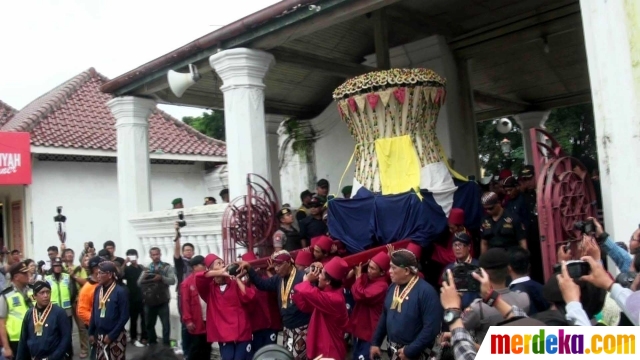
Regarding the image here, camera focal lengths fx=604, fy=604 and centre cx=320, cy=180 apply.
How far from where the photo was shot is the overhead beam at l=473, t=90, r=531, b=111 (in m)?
10.9

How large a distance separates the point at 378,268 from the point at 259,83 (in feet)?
10.1

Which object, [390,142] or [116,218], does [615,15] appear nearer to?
[390,142]

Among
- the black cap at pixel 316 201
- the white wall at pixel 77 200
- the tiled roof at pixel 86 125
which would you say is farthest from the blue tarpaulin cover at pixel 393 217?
the tiled roof at pixel 86 125

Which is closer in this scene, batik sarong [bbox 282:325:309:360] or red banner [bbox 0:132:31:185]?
batik sarong [bbox 282:325:309:360]

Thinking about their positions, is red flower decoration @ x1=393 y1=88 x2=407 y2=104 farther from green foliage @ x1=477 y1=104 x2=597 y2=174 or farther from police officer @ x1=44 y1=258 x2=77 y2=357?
green foliage @ x1=477 y1=104 x2=597 y2=174

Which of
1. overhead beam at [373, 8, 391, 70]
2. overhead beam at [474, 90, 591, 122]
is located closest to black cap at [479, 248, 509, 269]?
overhead beam at [373, 8, 391, 70]

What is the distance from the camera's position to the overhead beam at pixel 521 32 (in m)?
7.29

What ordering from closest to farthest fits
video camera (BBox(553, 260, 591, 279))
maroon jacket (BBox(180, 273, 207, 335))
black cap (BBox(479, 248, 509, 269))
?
video camera (BBox(553, 260, 591, 279)) < black cap (BBox(479, 248, 509, 269)) < maroon jacket (BBox(180, 273, 207, 335))

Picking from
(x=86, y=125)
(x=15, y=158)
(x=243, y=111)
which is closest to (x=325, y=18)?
(x=243, y=111)

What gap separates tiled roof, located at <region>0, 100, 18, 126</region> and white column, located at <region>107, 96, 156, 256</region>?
7.91 meters

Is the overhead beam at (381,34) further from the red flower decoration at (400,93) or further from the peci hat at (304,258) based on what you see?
the peci hat at (304,258)

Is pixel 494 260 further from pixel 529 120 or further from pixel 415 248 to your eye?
pixel 529 120

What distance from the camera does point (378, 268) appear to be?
16.3ft

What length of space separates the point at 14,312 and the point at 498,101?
8987 mm
